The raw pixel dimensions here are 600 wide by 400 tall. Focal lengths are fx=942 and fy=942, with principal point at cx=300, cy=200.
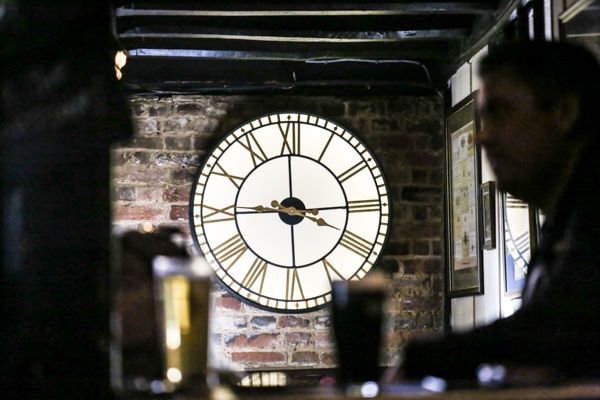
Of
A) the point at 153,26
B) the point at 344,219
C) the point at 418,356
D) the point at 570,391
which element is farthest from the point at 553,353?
the point at 344,219

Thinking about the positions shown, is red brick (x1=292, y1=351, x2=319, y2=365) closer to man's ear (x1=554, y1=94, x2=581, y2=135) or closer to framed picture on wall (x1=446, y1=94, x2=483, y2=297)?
framed picture on wall (x1=446, y1=94, x2=483, y2=297)

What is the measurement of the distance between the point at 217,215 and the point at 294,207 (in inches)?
15.4

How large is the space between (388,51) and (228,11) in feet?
3.45

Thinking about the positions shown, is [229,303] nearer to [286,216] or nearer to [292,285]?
[292,285]

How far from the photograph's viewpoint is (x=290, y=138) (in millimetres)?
4777

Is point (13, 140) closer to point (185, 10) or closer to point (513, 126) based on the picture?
point (513, 126)

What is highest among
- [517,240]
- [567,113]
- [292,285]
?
[567,113]

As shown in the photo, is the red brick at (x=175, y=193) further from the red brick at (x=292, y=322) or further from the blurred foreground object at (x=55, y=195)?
the blurred foreground object at (x=55, y=195)

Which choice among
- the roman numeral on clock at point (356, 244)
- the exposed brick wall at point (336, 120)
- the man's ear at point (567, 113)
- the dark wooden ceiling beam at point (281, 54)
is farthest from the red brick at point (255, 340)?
the man's ear at point (567, 113)

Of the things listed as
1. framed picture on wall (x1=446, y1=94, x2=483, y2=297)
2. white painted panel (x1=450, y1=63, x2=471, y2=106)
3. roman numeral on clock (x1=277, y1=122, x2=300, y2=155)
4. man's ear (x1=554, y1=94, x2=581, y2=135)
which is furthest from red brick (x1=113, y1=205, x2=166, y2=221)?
man's ear (x1=554, y1=94, x2=581, y2=135)

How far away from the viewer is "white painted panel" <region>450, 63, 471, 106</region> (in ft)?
14.3

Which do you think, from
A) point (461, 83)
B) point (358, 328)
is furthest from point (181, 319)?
point (461, 83)

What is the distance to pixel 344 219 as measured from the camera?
4762 millimetres

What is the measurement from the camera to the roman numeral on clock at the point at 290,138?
15.6 ft
